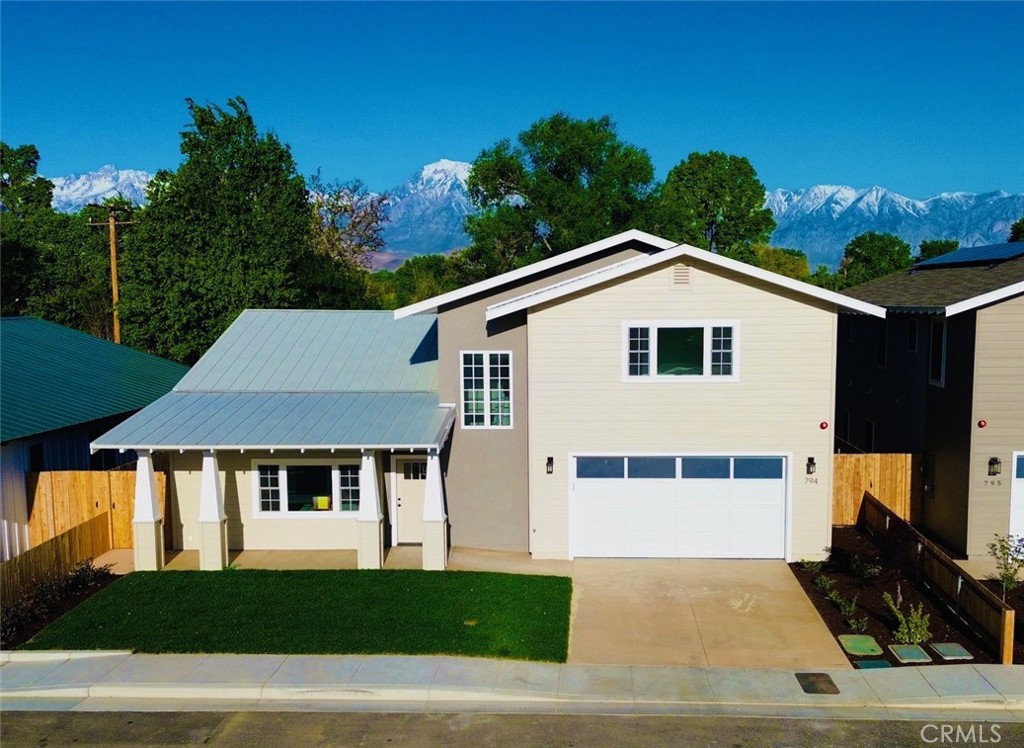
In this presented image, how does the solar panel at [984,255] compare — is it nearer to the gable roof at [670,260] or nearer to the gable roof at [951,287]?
the gable roof at [951,287]

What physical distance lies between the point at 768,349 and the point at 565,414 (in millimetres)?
4396

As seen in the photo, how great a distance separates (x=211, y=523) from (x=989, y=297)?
53.3 ft

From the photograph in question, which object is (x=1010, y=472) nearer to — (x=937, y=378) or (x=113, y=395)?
(x=937, y=378)

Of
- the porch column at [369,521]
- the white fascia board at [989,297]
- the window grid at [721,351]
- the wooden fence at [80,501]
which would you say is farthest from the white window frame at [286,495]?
the white fascia board at [989,297]

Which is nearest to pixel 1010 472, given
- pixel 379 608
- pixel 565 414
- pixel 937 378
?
pixel 937 378

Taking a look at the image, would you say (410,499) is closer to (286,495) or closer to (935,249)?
(286,495)

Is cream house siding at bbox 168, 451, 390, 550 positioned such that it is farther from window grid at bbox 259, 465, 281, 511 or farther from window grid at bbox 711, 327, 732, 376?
window grid at bbox 711, 327, 732, 376

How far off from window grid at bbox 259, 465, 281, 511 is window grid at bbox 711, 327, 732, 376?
9837mm

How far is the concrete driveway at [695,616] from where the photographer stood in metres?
13.9

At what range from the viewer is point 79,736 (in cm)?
1154

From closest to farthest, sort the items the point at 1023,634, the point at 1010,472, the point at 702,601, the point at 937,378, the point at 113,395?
the point at 1023,634
the point at 702,601
the point at 1010,472
the point at 937,378
the point at 113,395

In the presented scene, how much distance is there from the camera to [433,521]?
1758 cm

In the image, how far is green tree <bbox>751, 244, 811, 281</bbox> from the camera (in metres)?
63.7

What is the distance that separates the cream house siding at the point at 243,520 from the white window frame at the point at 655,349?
6.00 meters
